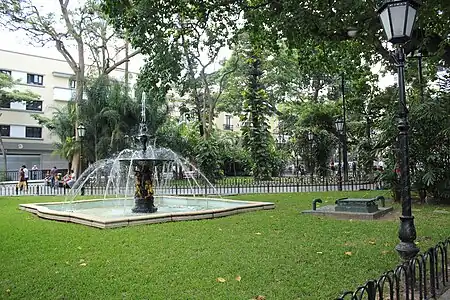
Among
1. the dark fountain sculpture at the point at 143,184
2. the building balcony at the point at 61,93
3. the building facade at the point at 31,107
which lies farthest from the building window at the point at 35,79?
the dark fountain sculpture at the point at 143,184

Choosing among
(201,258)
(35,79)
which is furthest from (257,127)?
(35,79)

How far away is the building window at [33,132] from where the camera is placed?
42156mm

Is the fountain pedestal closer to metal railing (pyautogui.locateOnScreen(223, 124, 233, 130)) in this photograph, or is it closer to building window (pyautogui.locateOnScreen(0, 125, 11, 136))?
building window (pyautogui.locateOnScreen(0, 125, 11, 136))

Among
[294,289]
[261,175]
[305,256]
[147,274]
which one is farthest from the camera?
[261,175]

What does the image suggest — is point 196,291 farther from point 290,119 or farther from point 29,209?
point 290,119

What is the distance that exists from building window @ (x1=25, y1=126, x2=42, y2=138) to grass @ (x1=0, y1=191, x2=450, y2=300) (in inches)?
1398

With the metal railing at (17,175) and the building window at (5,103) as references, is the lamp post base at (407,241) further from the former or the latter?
the building window at (5,103)

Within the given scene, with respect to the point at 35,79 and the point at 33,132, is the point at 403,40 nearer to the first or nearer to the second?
the point at 33,132

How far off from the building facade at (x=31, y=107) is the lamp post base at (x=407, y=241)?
39026mm

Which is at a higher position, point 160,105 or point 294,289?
point 160,105

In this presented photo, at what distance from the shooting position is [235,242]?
7.51 metres

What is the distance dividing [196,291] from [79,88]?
82.3ft

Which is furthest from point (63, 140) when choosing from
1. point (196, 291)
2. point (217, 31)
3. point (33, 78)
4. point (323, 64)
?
point (196, 291)

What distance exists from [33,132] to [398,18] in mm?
43682
